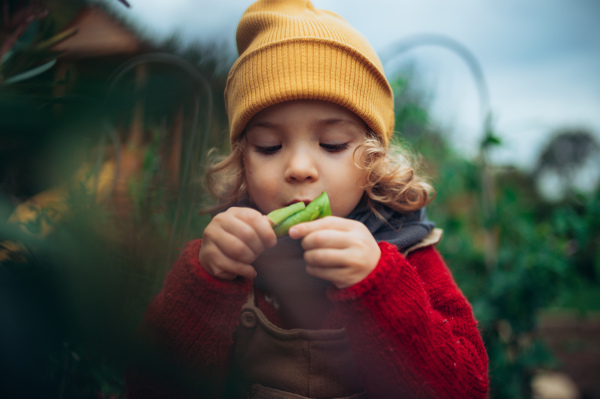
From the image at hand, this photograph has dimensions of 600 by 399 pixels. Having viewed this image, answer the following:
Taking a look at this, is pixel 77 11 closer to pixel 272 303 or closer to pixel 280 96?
pixel 280 96

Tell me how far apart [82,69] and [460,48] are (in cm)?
266

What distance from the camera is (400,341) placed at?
2.90ft

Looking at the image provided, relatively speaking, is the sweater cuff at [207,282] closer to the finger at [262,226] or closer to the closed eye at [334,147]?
the finger at [262,226]

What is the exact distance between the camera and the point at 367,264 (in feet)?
2.85

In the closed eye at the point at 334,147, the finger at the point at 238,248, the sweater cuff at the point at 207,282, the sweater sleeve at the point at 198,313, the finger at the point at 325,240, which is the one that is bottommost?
the sweater sleeve at the point at 198,313

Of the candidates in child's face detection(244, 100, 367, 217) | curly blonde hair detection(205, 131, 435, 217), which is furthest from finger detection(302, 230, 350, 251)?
curly blonde hair detection(205, 131, 435, 217)

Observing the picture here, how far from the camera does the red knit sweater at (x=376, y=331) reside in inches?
34.4

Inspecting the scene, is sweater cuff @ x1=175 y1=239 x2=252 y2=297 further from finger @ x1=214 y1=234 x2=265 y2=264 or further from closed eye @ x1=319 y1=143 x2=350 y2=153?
closed eye @ x1=319 y1=143 x2=350 y2=153

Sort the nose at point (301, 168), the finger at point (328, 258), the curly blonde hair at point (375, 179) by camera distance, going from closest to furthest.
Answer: the finger at point (328, 258) < the nose at point (301, 168) < the curly blonde hair at point (375, 179)

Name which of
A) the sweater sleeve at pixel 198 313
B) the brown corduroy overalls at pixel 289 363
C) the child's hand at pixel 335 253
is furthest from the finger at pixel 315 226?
the brown corduroy overalls at pixel 289 363

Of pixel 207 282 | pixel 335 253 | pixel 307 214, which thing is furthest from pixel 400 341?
pixel 207 282

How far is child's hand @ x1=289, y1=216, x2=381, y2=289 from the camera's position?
33.3 inches

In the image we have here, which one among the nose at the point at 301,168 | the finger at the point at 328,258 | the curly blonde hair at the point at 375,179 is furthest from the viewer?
the curly blonde hair at the point at 375,179

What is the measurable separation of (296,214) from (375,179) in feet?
1.31
